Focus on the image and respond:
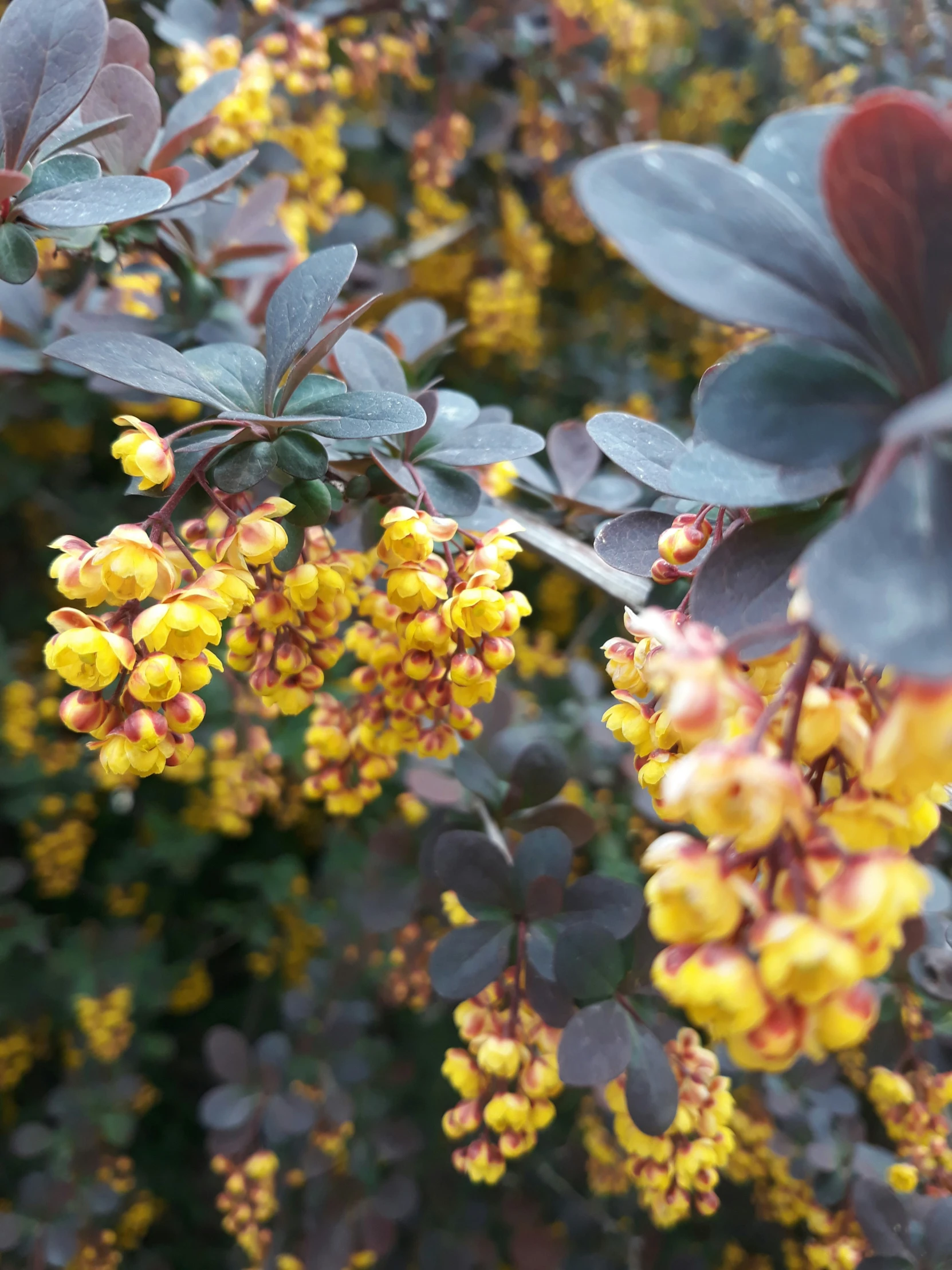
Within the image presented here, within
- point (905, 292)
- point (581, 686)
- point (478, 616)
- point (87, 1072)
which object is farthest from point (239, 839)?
point (905, 292)

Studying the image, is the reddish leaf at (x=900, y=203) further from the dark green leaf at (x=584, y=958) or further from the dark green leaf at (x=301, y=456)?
the dark green leaf at (x=584, y=958)

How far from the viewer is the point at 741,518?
0.57 meters

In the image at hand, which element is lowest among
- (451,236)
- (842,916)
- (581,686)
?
(581,686)

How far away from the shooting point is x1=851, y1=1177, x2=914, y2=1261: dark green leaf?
0.95 meters

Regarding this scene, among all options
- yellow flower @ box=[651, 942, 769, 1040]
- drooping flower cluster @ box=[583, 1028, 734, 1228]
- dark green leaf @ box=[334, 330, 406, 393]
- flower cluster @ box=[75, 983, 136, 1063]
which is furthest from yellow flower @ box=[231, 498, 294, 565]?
flower cluster @ box=[75, 983, 136, 1063]

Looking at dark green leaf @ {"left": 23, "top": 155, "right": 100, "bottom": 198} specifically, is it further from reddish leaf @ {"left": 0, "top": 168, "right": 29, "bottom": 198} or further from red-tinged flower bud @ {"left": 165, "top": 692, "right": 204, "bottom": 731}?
red-tinged flower bud @ {"left": 165, "top": 692, "right": 204, "bottom": 731}

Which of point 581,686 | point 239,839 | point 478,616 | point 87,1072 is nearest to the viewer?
point 478,616

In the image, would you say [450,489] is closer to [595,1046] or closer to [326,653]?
[326,653]

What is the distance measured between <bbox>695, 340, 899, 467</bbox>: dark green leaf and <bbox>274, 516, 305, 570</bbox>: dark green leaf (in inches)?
16.0

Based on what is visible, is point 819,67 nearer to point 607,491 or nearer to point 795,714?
point 607,491

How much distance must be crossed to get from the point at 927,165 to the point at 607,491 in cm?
71

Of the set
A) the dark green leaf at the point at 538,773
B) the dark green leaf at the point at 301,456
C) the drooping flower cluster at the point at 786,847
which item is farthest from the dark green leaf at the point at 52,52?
the dark green leaf at the point at 538,773

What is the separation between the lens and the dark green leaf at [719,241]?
387 millimetres

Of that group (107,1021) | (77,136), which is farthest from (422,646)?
(107,1021)
